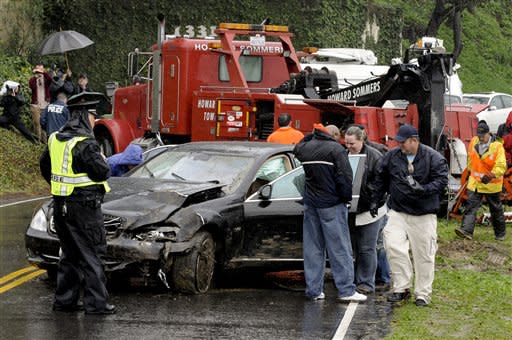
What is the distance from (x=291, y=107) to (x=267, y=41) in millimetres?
3545

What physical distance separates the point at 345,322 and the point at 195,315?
1.32m

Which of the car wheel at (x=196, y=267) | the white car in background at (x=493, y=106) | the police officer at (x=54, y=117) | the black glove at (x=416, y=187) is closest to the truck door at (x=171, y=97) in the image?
the police officer at (x=54, y=117)

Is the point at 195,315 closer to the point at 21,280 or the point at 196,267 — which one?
the point at 196,267

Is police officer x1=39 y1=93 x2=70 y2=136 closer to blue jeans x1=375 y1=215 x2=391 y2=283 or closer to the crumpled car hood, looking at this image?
the crumpled car hood

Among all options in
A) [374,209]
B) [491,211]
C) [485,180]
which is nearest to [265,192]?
[374,209]

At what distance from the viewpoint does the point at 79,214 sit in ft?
33.7

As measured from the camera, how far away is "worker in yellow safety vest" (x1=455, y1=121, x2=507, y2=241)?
55.0 feet

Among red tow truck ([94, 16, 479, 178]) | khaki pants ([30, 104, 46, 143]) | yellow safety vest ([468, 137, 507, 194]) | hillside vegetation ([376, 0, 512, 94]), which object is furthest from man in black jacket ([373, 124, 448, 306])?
hillside vegetation ([376, 0, 512, 94])

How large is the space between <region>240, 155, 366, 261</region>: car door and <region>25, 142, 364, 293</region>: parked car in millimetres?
10

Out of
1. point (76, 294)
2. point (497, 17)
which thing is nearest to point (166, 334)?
point (76, 294)

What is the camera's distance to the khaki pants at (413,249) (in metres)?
11.4

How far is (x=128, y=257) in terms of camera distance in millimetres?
10930

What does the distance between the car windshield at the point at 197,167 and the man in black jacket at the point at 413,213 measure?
66.4 inches

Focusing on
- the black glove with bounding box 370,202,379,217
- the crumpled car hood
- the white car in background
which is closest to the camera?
the crumpled car hood
